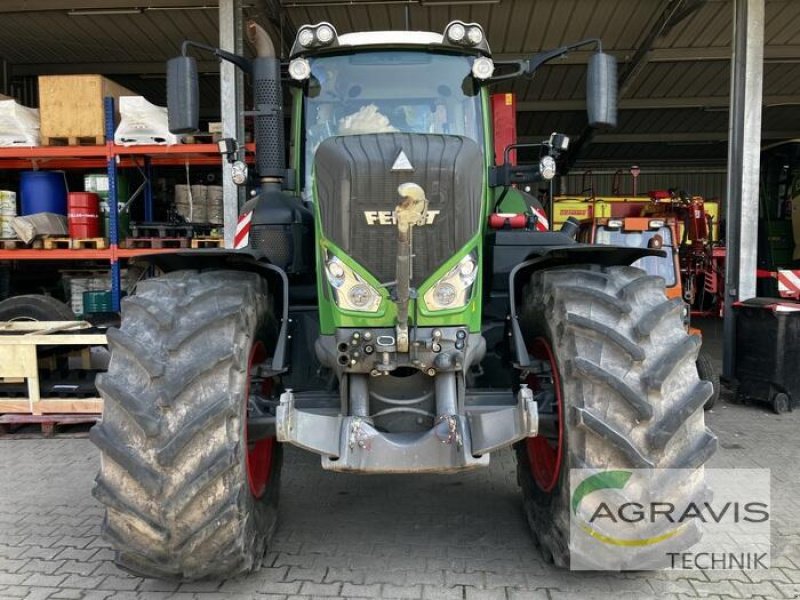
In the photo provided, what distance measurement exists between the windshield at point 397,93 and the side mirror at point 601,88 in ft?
2.09

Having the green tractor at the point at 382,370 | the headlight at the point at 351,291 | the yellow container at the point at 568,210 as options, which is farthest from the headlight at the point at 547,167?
the yellow container at the point at 568,210

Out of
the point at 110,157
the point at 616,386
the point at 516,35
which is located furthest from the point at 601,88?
the point at 516,35

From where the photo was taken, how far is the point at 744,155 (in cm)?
681

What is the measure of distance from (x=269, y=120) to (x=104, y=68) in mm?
9120

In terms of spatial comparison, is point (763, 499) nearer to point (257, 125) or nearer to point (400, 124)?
point (400, 124)

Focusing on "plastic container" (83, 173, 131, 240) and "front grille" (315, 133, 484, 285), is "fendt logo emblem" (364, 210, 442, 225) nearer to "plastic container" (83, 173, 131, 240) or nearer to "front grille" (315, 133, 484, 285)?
"front grille" (315, 133, 484, 285)

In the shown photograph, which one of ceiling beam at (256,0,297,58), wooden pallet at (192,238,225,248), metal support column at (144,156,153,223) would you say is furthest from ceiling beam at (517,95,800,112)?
metal support column at (144,156,153,223)

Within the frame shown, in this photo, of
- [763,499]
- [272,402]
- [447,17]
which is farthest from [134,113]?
[763,499]

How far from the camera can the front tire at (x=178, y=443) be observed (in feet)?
8.50

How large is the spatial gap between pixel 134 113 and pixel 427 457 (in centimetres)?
624

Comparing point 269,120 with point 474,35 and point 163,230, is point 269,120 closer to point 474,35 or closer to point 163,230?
point 474,35

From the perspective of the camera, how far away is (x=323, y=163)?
2.88 m

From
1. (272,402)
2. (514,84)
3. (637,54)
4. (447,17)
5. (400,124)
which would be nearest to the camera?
(272,402)

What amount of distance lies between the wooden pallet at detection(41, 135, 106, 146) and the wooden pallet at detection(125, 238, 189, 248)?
1.21 metres
